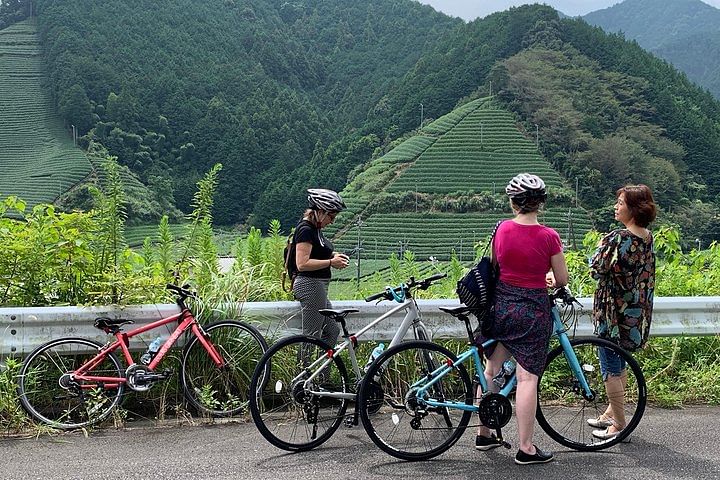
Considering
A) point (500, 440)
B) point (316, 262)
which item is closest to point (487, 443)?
point (500, 440)

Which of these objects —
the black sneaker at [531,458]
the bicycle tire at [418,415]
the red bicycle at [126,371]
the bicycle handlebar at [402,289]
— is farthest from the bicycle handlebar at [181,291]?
the black sneaker at [531,458]

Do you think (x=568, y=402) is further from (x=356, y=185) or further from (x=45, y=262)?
(x=356, y=185)

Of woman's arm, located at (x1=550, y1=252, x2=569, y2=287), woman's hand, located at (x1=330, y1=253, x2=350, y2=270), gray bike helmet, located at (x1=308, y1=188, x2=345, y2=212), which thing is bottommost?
woman's hand, located at (x1=330, y1=253, x2=350, y2=270)

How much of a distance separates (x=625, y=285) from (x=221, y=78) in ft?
450

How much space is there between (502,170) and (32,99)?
73934mm

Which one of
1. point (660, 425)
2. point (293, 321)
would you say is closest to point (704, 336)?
point (660, 425)

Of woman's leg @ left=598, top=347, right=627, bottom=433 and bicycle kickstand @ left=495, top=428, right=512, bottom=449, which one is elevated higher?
woman's leg @ left=598, top=347, right=627, bottom=433

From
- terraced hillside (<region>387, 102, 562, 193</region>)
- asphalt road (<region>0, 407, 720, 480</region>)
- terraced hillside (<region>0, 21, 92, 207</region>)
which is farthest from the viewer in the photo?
terraced hillside (<region>0, 21, 92, 207</region>)

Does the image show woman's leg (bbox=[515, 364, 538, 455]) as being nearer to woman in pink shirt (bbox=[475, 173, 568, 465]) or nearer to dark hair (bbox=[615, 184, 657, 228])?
woman in pink shirt (bbox=[475, 173, 568, 465])

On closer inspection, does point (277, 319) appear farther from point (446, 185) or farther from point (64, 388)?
point (446, 185)

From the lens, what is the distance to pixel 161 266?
596cm

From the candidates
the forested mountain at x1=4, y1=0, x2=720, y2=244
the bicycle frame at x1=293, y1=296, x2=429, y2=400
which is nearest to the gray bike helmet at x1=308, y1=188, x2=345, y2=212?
the bicycle frame at x1=293, y1=296, x2=429, y2=400

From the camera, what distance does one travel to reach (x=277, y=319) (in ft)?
16.6

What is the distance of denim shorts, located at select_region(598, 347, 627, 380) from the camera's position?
14.5 feet
